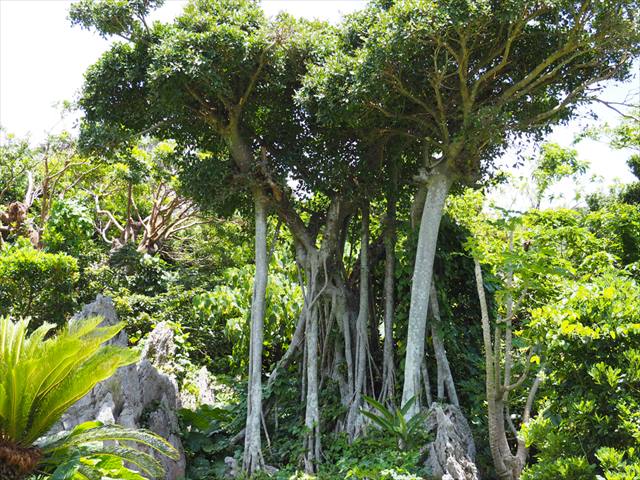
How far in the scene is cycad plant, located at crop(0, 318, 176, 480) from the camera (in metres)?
5.74

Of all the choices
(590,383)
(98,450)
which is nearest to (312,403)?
(98,450)

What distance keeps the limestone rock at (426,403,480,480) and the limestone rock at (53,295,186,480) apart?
305 centimetres

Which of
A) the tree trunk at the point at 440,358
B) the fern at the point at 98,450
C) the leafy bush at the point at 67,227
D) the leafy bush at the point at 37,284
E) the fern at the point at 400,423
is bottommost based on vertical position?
the fern at the point at 98,450

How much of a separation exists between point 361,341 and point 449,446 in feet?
7.12

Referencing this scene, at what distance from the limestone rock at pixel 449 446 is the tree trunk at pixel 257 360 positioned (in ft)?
6.87

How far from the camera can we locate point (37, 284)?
11.2 metres

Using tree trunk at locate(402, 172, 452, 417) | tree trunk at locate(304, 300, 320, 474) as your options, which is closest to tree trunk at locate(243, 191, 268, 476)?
tree trunk at locate(304, 300, 320, 474)

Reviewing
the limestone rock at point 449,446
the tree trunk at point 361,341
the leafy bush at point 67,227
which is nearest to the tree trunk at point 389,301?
the tree trunk at point 361,341

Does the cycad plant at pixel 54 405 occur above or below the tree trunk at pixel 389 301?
below

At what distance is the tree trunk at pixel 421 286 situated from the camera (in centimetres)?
727

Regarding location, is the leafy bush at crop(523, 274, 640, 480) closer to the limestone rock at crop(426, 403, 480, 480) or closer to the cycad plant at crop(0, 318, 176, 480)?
the limestone rock at crop(426, 403, 480, 480)

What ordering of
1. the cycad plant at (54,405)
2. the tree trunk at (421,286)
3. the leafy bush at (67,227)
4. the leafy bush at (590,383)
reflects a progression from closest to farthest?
the leafy bush at (590,383), the cycad plant at (54,405), the tree trunk at (421,286), the leafy bush at (67,227)

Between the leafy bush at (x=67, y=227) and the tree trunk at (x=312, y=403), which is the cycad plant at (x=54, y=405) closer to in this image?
the tree trunk at (x=312, y=403)

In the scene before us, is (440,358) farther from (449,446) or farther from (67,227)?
(67,227)
